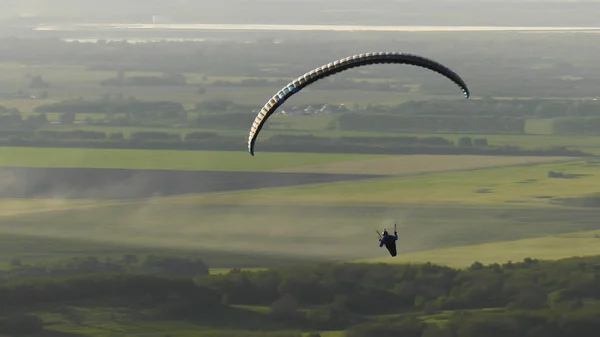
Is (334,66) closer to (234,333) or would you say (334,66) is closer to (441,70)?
(441,70)

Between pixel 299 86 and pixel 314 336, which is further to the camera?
pixel 314 336

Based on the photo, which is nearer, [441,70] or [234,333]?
[441,70]

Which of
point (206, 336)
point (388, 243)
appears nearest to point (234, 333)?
point (206, 336)

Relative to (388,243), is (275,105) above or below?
above

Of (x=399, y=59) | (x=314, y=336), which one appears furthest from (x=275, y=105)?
(x=314, y=336)

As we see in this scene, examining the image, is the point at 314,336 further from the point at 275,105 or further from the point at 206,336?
the point at 275,105

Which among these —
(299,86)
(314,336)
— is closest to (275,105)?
(299,86)

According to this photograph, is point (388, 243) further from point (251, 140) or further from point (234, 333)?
point (234, 333)
